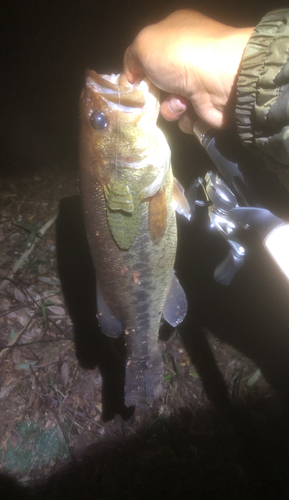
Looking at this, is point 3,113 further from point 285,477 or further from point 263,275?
point 285,477

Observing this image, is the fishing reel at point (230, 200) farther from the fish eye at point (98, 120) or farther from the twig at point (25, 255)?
the twig at point (25, 255)

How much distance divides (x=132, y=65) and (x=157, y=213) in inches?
31.6

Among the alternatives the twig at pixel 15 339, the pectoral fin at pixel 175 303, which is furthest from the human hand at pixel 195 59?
the twig at pixel 15 339

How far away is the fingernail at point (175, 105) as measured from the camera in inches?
61.0

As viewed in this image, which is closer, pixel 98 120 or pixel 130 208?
pixel 98 120

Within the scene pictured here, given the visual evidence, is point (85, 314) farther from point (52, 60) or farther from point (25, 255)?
point (52, 60)

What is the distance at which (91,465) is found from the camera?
2.61 meters

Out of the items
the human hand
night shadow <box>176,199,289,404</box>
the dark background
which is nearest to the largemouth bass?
the human hand

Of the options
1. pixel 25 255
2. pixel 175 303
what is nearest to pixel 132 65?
pixel 175 303

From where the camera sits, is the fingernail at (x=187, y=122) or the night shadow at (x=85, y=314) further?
the night shadow at (x=85, y=314)

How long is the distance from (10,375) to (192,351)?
6.43 ft

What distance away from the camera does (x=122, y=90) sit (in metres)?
1.48

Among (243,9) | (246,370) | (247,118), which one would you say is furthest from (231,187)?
(243,9)

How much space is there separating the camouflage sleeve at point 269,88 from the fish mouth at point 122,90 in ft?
1.82
